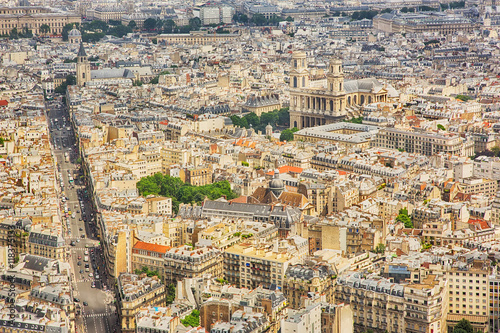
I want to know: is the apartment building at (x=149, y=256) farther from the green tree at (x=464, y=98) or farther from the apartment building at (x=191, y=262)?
the green tree at (x=464, y=98)

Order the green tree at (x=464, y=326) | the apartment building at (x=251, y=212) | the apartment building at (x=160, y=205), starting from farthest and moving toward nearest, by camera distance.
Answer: the apartment building at (x=160, y=205) → the apartment building at (x=251, y=212) → the green tree at (x=464, y=326)

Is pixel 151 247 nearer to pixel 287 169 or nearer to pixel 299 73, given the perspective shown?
pixel 287 169

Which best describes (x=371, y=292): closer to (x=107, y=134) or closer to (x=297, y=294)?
(x=297, y=294)

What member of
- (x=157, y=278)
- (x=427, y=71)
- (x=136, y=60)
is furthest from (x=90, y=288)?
(x=136, y=60)

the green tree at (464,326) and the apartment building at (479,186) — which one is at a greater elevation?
the apartment building at (479,186)

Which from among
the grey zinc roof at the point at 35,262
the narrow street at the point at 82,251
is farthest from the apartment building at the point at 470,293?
the grey zinc roof at the point at 35,262

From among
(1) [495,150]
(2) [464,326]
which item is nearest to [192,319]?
(2) [464,326]
